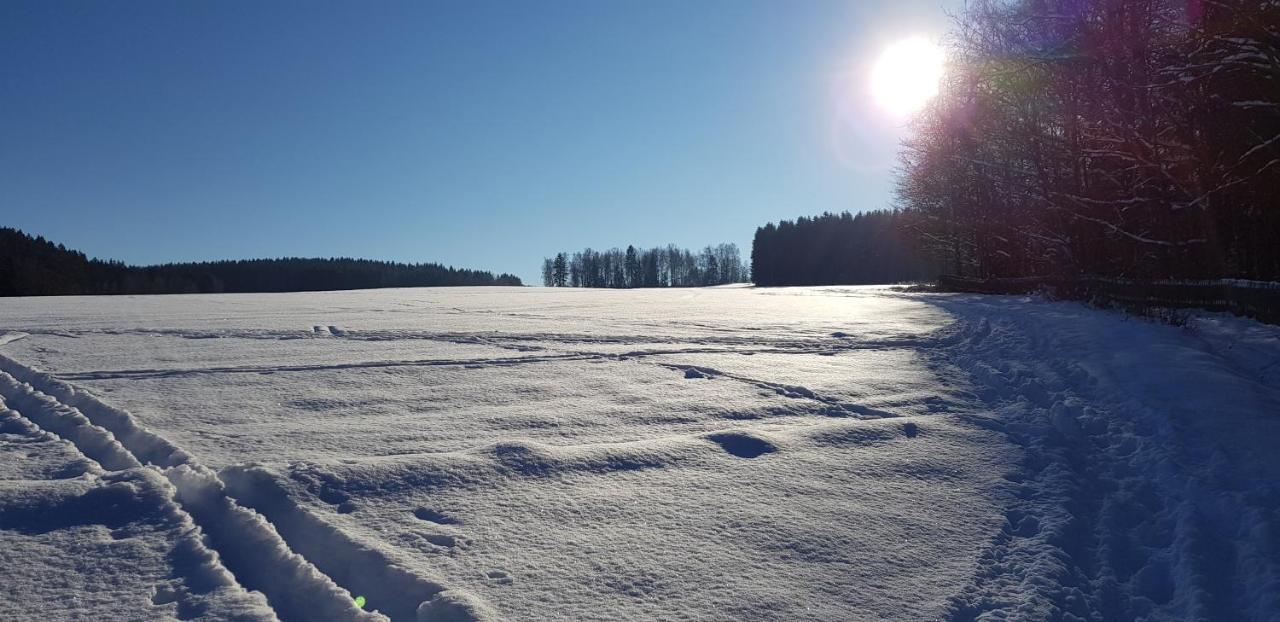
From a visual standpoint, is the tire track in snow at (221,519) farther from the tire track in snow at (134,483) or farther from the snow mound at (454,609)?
the snow mound at (454,609)

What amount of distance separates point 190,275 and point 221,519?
8281 centimetres

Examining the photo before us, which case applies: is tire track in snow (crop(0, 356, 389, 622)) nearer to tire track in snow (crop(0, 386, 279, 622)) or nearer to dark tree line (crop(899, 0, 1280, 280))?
tire track in snow (crop(0, 386, 279, 622))

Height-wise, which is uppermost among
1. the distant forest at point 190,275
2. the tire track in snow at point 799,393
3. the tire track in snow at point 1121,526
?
the distant forest at point 190,275

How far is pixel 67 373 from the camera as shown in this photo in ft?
20.8

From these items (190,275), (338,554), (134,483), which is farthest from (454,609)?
(190,275)

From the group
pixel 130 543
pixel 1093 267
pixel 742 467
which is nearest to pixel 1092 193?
pixel 1093 267

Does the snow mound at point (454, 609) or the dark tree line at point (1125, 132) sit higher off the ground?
the dark tree line at point (1125, 132)

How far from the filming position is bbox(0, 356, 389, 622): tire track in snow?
7.91 ft

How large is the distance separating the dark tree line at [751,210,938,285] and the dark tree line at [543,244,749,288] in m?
29.1

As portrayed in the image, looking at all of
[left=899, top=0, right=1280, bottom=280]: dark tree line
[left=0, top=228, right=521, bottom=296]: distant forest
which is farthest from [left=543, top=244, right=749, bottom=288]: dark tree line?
[left=899, top=0, right=1280, bottom=280]: dark tree line

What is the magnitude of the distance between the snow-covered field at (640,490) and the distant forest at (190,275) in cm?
5847

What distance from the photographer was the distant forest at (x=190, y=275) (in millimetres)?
51969

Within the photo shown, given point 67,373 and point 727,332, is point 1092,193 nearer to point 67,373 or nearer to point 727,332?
point 727,332

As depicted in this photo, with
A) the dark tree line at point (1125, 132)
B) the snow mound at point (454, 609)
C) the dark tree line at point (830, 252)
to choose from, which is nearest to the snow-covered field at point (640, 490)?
the snow mound at point (454, 609)
